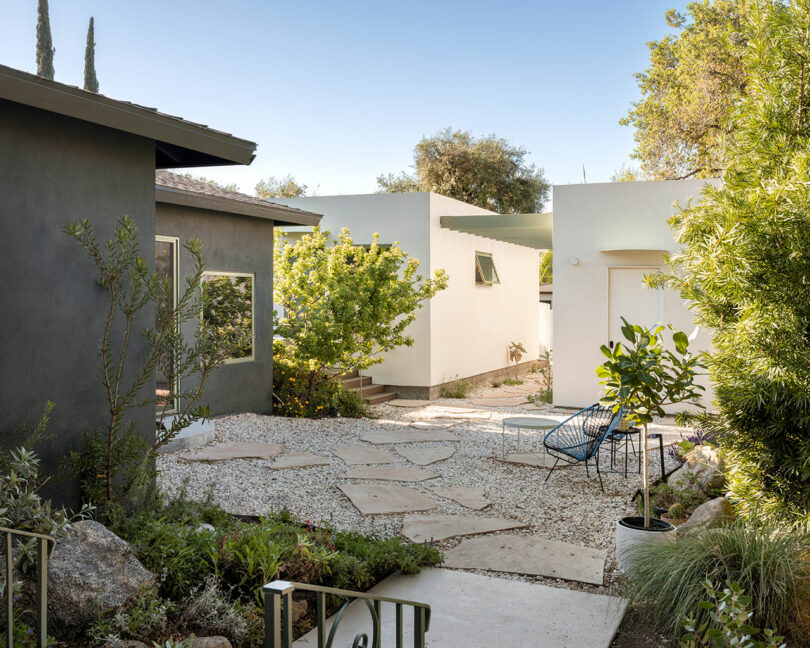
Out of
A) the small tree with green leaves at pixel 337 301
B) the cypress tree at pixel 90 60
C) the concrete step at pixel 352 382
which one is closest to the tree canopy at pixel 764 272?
the small tree with green leaves at pixel 337 301

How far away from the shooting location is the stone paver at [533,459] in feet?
26.1

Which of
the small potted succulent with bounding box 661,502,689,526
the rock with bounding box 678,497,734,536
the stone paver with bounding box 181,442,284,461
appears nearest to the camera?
the rock with bounding box 678,497,734,536

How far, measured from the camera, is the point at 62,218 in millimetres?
4371

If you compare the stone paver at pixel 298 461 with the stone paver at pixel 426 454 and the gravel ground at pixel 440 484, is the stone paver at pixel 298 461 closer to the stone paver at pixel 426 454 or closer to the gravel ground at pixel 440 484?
the gravel ground at pixel 440 484

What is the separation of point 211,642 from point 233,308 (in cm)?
762

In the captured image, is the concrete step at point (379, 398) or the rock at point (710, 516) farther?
the concrete step at point (379, 398)

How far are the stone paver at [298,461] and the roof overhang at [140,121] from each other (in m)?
3.37

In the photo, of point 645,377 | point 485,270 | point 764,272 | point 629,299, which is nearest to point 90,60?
point 485,270

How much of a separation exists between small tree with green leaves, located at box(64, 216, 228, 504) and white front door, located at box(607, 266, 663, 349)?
8294 mm

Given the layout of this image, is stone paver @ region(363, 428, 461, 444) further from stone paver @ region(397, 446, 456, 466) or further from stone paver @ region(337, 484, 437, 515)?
stone paver @ region(337, 484, 437, 515)

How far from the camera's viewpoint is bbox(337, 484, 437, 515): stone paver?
606cm

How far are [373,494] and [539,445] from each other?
3356mm

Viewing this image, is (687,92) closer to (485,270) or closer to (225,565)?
(485,270)

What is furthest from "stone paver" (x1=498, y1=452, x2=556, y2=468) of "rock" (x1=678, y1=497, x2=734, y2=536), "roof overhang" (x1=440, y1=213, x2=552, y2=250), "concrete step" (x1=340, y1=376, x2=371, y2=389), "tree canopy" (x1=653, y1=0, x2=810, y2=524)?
"roof overhang" (x1=440, y1=213, x2=552, y2=250)
